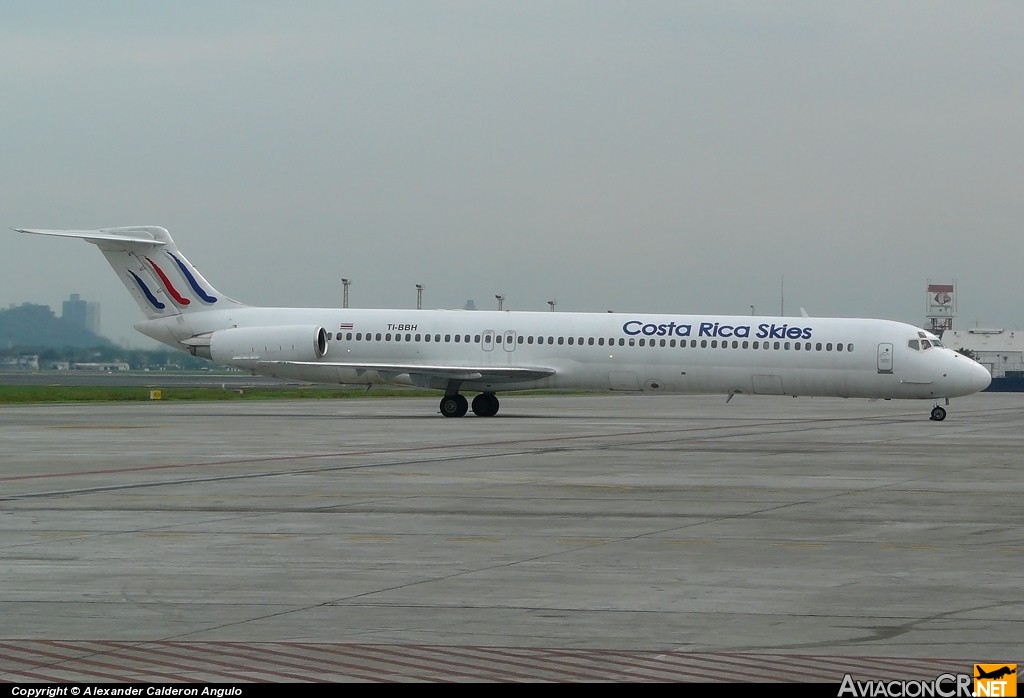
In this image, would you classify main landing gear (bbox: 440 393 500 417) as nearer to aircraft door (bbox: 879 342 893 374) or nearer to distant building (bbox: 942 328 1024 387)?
aircraft door (bbox: 879 342 893 374)

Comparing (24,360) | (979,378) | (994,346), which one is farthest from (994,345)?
(979,378)

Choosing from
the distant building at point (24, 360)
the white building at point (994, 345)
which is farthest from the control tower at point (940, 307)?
the distant building at point (24, 360)

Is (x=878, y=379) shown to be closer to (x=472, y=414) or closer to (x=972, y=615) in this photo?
(x=472, y=414)

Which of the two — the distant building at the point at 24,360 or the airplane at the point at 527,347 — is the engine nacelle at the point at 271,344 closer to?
the airplane at the point at 527,347

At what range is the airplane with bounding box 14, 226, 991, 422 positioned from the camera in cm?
3838

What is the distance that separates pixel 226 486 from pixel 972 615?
11536mm

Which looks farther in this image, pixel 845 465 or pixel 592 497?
pixel 845 465

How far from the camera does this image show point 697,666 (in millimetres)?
7590

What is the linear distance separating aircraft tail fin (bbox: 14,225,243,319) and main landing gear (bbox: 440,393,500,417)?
30.3ft

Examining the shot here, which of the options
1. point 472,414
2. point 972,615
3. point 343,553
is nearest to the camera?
point 972,615

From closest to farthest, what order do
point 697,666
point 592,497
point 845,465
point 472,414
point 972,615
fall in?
point 697,666 → point 972,615 → point 592,497 → point 845,465 → point 472,414

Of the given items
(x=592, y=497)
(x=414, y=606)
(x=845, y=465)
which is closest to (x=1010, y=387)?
(x=845, y=465)

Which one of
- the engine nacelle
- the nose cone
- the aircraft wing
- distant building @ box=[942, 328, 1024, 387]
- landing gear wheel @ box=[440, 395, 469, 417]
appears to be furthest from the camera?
distant building @ box=[942, 328, 1024, 387]

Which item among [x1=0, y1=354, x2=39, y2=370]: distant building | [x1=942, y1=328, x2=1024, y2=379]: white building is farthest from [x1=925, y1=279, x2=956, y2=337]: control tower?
[x1=0, y1=354, x2=39, y2=370]: distant building
